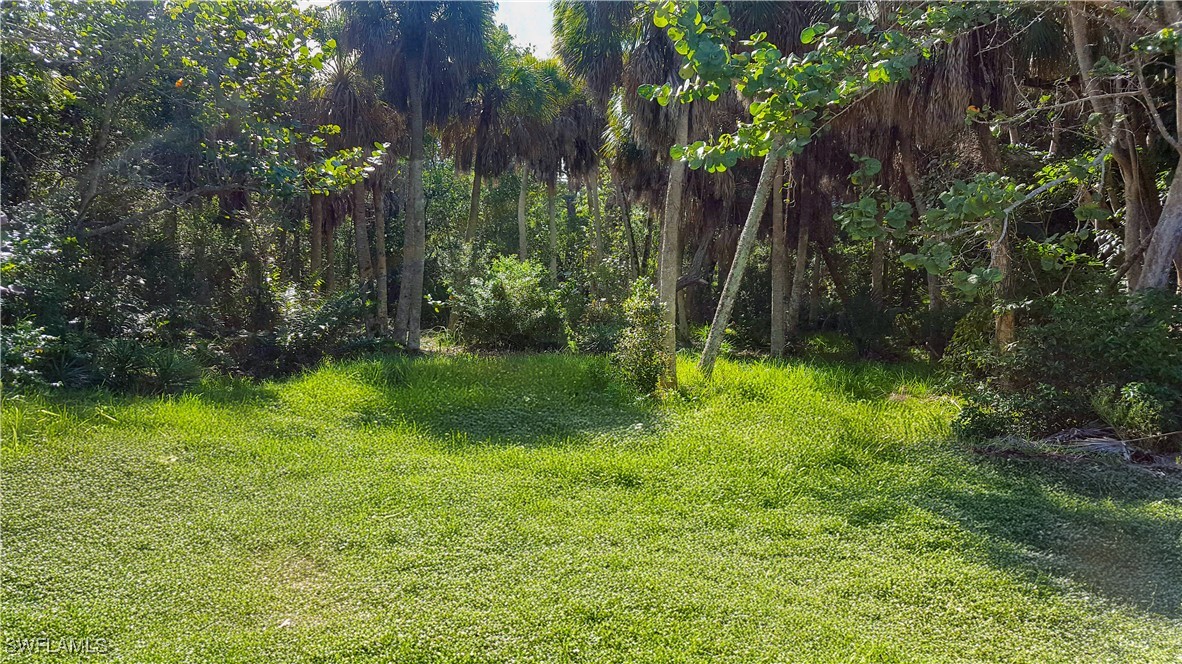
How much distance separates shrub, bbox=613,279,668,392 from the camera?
8.50 m

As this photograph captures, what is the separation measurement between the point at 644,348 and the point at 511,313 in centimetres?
545

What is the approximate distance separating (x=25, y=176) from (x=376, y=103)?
23.2ft

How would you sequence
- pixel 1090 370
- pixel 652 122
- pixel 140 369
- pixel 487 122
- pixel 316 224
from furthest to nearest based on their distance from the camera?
pixel 316 224 → pixel 487 122 → pixel 652 122 → pixel 140 369 → pixel 1090 370

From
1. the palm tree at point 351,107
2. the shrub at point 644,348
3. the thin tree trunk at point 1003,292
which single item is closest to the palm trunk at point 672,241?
the shrub at point 644,348

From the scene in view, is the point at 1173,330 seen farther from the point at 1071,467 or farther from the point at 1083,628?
the point at 1083,628

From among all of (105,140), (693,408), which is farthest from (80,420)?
(693,408)

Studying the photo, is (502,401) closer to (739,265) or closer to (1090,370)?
(739,265)

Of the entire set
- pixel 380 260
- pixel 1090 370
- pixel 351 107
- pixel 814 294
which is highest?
pixel 351 107

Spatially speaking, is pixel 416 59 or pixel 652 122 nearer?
pixel 652 122

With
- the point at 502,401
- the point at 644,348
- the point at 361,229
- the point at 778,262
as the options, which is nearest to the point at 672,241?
the point at 644,348

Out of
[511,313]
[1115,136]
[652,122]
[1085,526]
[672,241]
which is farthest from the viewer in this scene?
[511,313]

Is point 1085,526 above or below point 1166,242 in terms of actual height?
below

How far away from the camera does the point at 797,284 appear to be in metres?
15.0

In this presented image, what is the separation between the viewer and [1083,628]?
3213 mm
